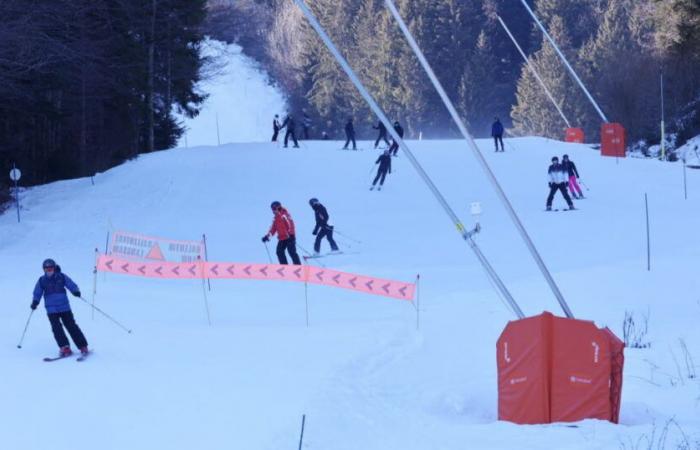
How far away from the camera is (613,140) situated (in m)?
40.1

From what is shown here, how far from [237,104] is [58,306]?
256ft

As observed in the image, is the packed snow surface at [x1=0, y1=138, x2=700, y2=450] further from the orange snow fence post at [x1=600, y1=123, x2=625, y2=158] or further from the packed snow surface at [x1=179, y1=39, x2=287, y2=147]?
the packed snow surface at [x1=179, y1=39, x2=287, y2=147]

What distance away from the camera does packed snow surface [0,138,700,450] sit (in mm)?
10711

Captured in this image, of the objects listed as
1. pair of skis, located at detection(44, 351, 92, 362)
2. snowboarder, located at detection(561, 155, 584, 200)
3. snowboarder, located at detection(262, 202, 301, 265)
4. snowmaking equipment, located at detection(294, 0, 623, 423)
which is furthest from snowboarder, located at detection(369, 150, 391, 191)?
snowmaking equipment, located at detection(294, 0, 623, 423)

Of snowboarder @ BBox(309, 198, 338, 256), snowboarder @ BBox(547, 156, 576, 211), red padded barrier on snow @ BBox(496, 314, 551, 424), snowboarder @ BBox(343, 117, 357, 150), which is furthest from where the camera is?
snowboarder @ BBox(343, 117, 357, 150)

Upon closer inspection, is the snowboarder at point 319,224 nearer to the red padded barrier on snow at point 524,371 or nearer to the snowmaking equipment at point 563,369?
the red padded barrier on snow at point 524,371

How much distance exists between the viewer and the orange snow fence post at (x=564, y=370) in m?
11.3

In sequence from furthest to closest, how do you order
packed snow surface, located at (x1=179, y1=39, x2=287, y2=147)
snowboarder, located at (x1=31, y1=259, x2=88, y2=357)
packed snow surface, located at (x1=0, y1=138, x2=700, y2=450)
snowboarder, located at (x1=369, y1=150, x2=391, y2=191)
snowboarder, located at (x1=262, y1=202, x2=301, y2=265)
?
packed snow surface, located at (x1=179, y1=39, x2=287, y2=147) < snowboarder, located at (x1=369, y1=150, x2=391, y2=191) < snowboarder, located at (x1=262, y1=202, x2=301, y2=265) < snowboarder, located at (x1=31, y1=259, x2=88, y2=357) < packed snow surface, located at (x1=0, y1=138, x2=700, y2=450)

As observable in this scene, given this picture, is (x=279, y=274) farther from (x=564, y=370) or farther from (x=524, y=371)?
(x=564, y=370)

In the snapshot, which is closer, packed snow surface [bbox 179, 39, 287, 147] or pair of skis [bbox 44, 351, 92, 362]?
pair of skis [bbox 44, 351, 92, 362]

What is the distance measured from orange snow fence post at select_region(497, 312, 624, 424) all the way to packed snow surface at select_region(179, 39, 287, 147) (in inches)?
2764

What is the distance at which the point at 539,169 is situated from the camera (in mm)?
37500

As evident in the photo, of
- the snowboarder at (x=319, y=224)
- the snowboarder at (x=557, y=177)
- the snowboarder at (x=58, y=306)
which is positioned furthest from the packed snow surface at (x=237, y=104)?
the snowboarder at (x=58, y=306)

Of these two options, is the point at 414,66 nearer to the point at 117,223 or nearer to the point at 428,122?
the point at 428,122
